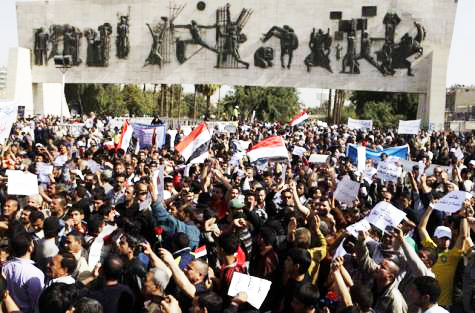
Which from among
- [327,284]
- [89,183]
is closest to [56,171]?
[89,183]

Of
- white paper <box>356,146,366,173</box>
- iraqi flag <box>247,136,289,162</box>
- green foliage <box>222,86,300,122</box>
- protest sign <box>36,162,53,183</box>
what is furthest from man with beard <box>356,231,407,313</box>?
green foliage <box>222,86,300,122</box>

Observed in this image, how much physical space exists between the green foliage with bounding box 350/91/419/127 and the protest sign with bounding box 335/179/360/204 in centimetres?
5294

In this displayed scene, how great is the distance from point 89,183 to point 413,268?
6.08 metres

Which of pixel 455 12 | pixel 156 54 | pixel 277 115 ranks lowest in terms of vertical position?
pixel 277 115

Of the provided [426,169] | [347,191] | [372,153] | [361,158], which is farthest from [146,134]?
[347,191]

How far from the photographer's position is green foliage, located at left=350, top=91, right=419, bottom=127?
6297 cm

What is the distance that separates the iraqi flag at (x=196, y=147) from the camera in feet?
39.0

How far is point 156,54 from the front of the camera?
41.4 m

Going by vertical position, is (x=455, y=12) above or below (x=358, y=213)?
above

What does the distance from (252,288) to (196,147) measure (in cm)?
740

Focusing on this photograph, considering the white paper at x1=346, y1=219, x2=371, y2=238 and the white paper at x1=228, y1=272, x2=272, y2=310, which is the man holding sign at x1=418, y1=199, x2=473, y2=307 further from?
the white paper at x1=228, y1=272, x2=272, y2=310

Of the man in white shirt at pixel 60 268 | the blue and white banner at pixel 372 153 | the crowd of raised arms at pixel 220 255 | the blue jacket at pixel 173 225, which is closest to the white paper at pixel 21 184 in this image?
the crowd of raised arms at pixel 220 255

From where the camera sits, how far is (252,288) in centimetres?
466

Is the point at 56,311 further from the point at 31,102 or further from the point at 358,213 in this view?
the point at 31,102
